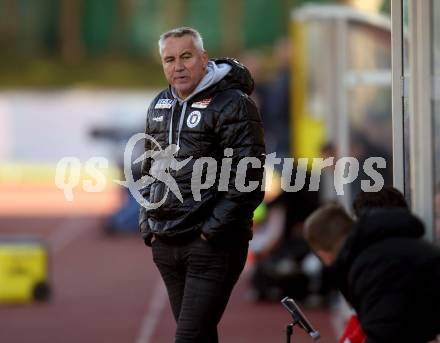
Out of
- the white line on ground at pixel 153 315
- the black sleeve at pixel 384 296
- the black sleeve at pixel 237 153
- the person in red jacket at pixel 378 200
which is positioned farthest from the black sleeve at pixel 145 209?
the white line on ground at pixel 153 315

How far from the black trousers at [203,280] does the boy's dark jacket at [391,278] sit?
1.16 meters

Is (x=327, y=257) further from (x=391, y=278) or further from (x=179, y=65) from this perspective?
(x=179, y=65)

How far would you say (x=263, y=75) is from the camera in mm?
31031

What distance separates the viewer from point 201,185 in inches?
267

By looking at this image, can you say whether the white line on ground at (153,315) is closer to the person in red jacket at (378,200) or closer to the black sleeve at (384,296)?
the person in red jacket at (378,200)

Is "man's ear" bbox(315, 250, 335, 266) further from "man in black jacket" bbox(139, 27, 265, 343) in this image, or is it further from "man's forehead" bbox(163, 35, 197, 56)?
"man's forehead" bbox(163, 35, 197, 56)

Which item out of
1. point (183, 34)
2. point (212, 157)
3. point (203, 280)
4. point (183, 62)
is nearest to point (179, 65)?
point (183, 62)

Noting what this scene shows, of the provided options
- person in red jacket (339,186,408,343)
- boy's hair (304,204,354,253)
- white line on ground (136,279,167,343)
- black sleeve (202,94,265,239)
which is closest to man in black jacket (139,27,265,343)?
black sleeve (202,94,265,239)

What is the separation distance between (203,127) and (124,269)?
40.4 feet

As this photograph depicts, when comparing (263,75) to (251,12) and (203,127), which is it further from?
(203,127)

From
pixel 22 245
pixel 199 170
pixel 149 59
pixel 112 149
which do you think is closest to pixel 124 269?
pixel 22 245

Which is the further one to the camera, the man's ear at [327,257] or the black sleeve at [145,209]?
the black sleeve at [145,209]

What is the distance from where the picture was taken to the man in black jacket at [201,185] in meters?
6.70

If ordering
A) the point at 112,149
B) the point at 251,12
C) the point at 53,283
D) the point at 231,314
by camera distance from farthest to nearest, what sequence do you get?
the point at 251,12 → the point at 112,149 → the point at 53,283 → the point at 231,314
